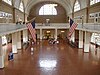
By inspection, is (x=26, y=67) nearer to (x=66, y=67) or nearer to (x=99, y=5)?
(x=66, y=67)

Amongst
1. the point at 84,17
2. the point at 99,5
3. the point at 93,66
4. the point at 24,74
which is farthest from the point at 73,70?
the point at 84,17

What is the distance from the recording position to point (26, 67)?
75.8ft

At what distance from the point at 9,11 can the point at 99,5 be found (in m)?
16.6

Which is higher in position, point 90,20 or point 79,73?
point 90,20

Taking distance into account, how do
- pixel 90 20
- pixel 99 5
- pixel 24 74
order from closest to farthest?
pixel 24 74 < pixel 99 5 < pixel 90 20

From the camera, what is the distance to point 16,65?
79.2ft

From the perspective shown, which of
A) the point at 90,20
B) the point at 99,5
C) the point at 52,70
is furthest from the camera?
the point at 90,20

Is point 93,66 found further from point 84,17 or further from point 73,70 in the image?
point 84,17

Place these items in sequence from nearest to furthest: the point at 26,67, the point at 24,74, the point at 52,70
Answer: the point at 24,74
the point at 52,70
the point at 26,67

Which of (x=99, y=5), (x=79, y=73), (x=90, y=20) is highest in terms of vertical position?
(x=99, y=5)

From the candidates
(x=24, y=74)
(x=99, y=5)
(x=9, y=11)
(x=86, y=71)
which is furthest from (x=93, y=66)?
(x=9, y=11)

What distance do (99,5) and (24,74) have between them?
57.7ft

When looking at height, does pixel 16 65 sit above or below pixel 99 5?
below

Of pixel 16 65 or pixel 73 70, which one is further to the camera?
pixel 16 65
